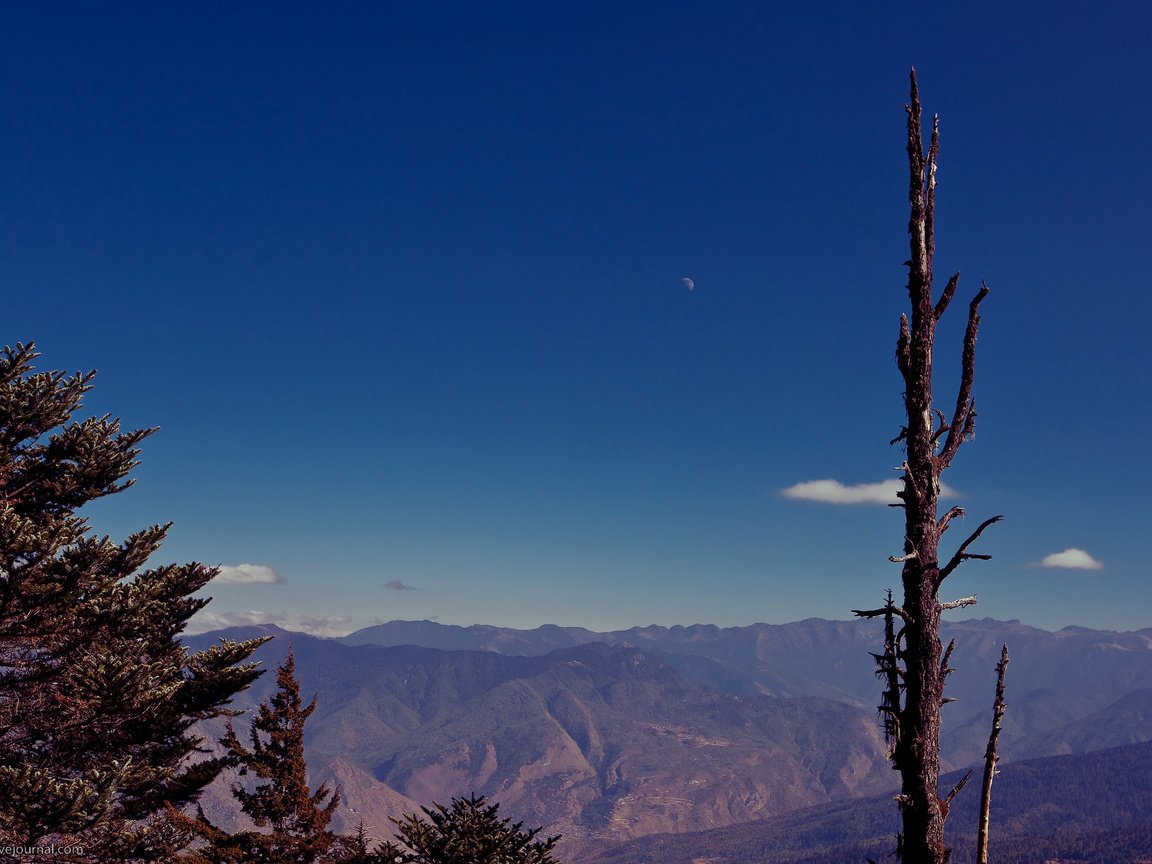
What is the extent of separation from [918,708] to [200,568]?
2242 centimetres

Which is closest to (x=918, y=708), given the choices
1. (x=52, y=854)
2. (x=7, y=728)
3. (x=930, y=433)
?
(x=930, y=433)

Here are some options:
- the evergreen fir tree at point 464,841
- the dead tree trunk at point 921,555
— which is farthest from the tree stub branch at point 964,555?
the evergreen fir tree at point 464,841

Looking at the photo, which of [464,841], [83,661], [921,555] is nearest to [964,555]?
[921,555]

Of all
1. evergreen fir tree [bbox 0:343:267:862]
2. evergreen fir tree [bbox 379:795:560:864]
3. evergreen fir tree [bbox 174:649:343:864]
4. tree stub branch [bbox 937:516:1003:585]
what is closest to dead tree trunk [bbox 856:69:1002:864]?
tree stub branch [bbox 937:516:1003:585]

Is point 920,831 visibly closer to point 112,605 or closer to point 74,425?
point 112,605

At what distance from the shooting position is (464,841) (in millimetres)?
20203

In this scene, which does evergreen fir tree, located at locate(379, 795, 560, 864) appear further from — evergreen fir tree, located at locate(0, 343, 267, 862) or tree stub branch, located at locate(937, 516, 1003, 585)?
tree stub branch, located at locate(937, 516, 1003, 585)

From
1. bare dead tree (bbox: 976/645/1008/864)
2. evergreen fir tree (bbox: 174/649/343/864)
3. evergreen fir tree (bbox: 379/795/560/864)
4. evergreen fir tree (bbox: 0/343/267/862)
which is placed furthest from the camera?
evergreen fir tree (bbox: 174/649/343/864)

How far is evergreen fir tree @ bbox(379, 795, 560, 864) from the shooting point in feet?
65.8

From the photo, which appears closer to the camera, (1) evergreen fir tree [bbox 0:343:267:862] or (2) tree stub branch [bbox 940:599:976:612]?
(2) tree stub branch [bbox 940:599:976:612]

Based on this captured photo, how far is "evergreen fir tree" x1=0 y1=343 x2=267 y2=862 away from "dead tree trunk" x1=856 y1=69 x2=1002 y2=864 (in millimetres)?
15631

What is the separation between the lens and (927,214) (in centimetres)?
1036

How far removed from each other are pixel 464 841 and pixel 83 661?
11.4 m

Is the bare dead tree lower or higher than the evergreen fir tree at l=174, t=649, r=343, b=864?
higher
